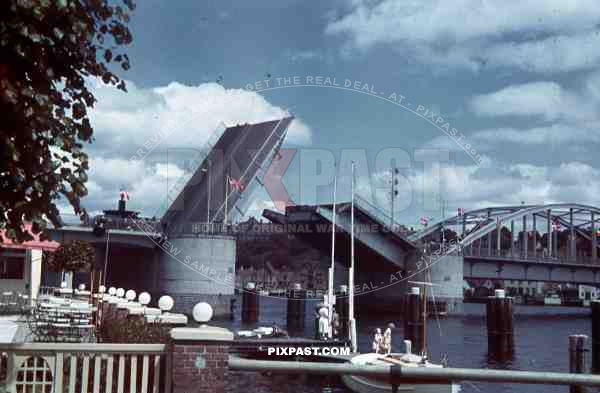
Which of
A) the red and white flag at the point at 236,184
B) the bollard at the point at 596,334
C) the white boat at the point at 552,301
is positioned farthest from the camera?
the white boat at the point at 552,301

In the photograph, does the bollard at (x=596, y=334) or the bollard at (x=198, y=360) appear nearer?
the bollard at (x=198, y=360)

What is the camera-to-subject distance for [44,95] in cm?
512

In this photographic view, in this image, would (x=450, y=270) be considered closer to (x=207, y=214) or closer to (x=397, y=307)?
(x=397, y=307)

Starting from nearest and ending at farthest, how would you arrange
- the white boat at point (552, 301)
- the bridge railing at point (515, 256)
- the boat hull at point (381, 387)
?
the boat hull at point (381, 387)
the bridge railing at point (515, 256)
the white boat at point (552, 301)

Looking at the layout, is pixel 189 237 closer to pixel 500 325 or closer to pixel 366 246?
pixel 366 246

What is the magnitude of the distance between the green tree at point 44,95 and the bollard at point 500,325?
34.6m

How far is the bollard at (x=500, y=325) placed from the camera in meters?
39.0

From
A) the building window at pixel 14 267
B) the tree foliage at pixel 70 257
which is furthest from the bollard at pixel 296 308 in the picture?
the tree foliage at pixel 70 257

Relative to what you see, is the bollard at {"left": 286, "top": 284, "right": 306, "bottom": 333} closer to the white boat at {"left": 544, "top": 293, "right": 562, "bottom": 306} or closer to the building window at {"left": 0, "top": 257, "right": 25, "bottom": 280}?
the building window at {"left": 0, "top": 257, "right": 25, "bottom": 280}

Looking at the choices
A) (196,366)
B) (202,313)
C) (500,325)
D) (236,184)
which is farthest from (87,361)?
(500,325)

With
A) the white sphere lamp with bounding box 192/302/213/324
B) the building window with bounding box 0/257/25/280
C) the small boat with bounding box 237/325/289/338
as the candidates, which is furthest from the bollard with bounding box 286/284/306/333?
the white sphere lamp with bounding box 192/302/213/324

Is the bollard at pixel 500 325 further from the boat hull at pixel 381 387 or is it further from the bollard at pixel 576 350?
the boat hull at pixel 381 387

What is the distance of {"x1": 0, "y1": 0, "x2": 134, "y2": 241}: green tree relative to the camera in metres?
4.93

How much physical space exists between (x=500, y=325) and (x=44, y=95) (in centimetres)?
3881
